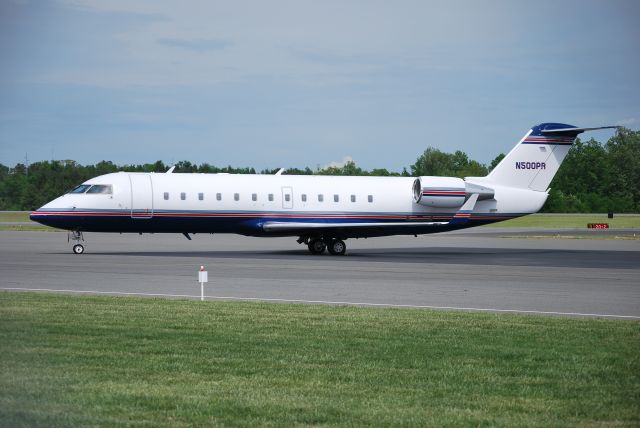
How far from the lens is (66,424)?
640cm

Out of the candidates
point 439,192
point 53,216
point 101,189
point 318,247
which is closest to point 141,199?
point 101,189

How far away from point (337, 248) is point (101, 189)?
10.0 m

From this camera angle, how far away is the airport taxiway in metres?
19.0

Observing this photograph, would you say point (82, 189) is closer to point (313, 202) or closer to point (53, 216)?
point (53, 216)

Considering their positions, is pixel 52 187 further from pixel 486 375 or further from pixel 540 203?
pixel 486 375

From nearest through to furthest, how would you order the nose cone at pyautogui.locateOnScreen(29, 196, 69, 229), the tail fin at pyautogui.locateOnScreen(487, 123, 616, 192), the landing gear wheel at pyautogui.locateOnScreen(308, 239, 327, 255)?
the nose cone at pyautogui.locateOnScreen(29, 196, 69, 229) < the landing gear wheel at pyautogui.locateOnScreen(308, 239, 327, 255) < the tail fin at pyautogui.locateOnScreen(487, 123, 616, 192)

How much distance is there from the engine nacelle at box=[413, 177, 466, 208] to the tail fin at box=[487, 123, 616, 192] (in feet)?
8.45

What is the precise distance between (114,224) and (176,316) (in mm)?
20394

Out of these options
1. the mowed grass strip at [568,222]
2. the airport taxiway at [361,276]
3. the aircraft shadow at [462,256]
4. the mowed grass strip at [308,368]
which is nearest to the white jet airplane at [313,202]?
the aircraft shadow at [462,256]

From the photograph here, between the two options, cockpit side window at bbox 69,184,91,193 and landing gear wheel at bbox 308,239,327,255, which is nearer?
cockpit side window at bbox 69,184,91,193

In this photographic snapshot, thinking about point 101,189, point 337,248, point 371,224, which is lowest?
point 337,248

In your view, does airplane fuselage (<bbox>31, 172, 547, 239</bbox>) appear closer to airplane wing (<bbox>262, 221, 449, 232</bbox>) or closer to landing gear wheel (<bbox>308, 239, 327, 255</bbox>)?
airplane wing (<bbox>262, 221, 449, 232</bbox>)

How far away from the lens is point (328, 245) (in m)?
37.2

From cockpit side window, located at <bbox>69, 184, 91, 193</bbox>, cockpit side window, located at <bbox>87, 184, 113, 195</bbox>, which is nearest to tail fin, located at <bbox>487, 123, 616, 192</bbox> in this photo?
cockpit side window, located at <bbox>87, 184, 113, 195</bbox>
